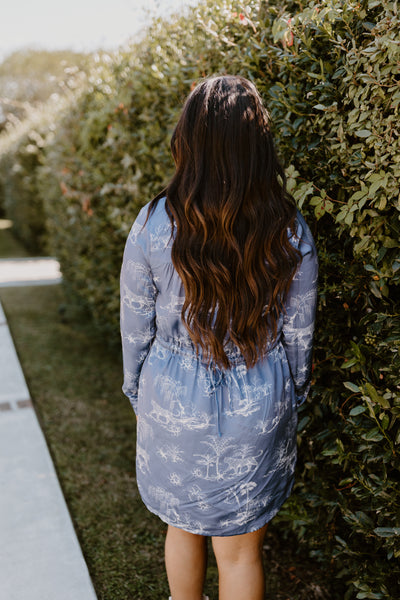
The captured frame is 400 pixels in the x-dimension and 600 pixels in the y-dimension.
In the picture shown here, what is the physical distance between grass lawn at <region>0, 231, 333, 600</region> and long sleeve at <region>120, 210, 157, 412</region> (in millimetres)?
1152

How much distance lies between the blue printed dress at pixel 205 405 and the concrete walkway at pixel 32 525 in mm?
926

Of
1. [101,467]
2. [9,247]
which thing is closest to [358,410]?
[101,467]

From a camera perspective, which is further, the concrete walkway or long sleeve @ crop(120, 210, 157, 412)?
the concrete walkway

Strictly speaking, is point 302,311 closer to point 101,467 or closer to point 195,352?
point 195,352

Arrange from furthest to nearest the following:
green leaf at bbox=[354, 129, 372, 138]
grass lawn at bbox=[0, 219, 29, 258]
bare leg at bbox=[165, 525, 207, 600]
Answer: grass lawn at bbox=[0, 219, 29, 258]
bare leg at bbox=[165, 525, 207, 600]
green leaf at bbox=[354, 129, 372, 138]

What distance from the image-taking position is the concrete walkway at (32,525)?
244 cm

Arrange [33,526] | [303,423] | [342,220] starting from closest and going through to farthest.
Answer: [342,220]
[303,423]
[33,526]

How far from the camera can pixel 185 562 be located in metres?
1.96

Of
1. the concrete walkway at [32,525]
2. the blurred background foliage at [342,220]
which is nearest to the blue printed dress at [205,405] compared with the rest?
the blurred background foliage at [342,220]

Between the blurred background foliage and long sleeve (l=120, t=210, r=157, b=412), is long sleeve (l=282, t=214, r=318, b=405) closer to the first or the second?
the blurred background foliage

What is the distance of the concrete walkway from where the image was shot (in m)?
2.44

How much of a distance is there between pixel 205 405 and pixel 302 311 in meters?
0.44

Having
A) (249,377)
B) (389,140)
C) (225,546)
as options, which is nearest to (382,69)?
(389,140)

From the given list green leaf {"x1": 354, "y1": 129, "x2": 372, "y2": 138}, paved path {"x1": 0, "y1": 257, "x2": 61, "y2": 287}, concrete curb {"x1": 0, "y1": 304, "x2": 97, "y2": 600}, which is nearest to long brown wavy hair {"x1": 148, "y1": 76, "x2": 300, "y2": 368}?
green leaf {"x1": 354, "y1": 129, "x2": 372, "y2": 138}
